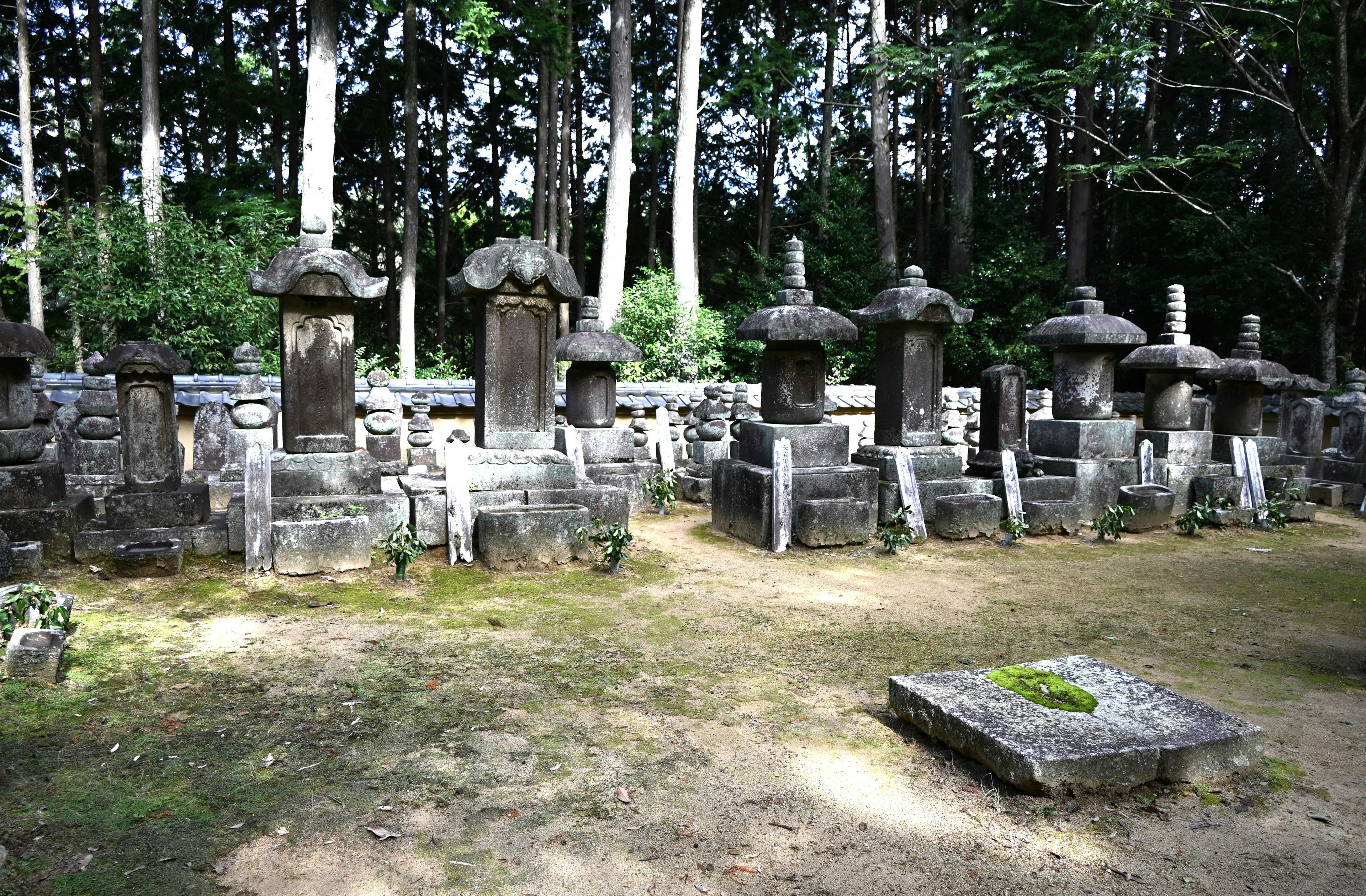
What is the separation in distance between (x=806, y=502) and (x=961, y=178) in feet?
47.3

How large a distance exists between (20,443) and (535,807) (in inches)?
219

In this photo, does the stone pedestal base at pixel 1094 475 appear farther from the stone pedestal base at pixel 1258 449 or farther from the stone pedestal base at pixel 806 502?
the stone pedestal base at pixel 806 502

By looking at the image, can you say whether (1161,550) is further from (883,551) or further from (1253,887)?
(1253,887)

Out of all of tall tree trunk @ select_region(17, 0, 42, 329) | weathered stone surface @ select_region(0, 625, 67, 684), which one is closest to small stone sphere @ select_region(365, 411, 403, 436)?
weathered stone surface @ select_region(0, 625, 67, 684)

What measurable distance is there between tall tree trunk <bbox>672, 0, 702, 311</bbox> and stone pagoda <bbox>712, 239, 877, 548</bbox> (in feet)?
26.9

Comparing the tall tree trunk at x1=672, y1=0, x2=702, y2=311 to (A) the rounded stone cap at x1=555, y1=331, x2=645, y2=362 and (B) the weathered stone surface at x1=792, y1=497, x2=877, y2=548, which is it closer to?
(A) the rounded stone cap at x1=555, y1=331, x2=645, y2=362

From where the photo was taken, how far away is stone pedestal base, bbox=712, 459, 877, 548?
7.28 meters

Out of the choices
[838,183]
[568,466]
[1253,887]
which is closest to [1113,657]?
[1253,887]

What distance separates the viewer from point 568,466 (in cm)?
709

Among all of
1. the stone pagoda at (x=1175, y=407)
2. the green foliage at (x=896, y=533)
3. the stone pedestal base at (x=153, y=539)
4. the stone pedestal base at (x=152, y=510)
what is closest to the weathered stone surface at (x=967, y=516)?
the green foliage at (x=896, y=533)

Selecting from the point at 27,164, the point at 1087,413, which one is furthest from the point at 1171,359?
the point at 27,164

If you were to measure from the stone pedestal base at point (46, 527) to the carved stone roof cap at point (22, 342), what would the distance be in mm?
1137

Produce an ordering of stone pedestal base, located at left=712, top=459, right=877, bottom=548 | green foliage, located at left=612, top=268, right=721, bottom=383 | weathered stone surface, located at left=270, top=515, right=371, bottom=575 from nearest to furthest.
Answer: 1. weathered stone surface, located at left=270, top=515, right=371, bottom=575
2. stone pedestal base, located at left=712, top=459, right=877, bottom=548
3. green foliage, located at left=612, top=268, right=721, bottom=383

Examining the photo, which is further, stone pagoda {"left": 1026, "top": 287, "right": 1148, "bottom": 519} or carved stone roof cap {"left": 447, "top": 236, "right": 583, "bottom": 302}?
stone pagoda {"left": 1026, "top": 287, "right": 1148, "bottom": 519}
